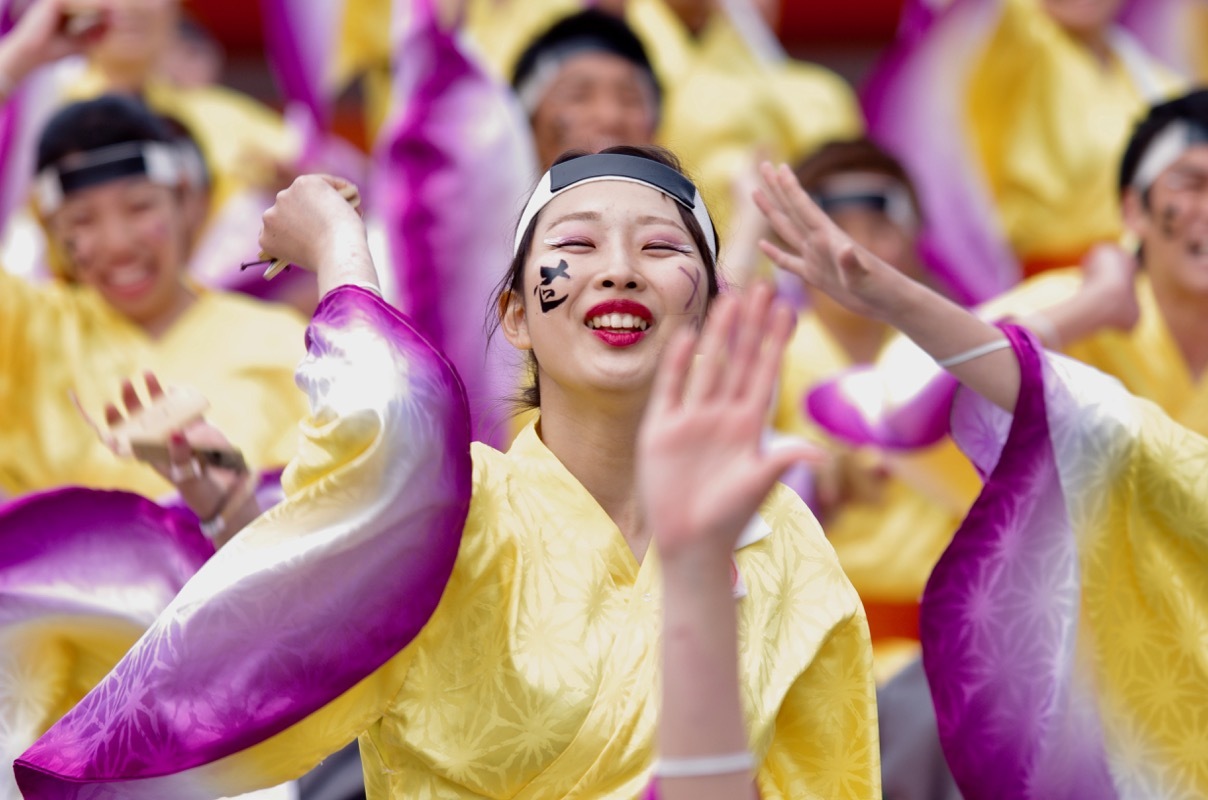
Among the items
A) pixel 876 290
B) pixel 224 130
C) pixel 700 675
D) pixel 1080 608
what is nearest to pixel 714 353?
pixel 700 675

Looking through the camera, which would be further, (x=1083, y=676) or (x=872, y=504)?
(x=872, y=504)

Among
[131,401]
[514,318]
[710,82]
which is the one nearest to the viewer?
[514,318]

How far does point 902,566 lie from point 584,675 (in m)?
1.76

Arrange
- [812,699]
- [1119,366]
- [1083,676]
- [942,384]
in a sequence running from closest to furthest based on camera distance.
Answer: [812,699] → [1083,676] → [942,384] → [1119,366]

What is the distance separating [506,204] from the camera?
3422 mm

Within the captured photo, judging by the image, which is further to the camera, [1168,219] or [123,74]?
[123,74]

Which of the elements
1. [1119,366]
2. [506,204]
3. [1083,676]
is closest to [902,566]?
[1119,366]

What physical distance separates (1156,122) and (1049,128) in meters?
1.24

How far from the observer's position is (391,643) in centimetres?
159

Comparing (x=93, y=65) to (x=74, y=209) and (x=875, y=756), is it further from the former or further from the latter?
(x=875, y=756)

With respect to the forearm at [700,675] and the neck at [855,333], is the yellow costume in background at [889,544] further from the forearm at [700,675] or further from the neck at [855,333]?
the forearm at [700,675]

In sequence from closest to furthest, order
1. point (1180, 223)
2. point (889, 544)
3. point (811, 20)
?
point (1180, 223)
point (889, 544)
point (811, 20)

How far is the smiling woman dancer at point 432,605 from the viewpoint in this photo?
5.19ft

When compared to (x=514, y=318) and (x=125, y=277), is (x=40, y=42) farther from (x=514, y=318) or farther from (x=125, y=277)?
(x=514, y=318)
